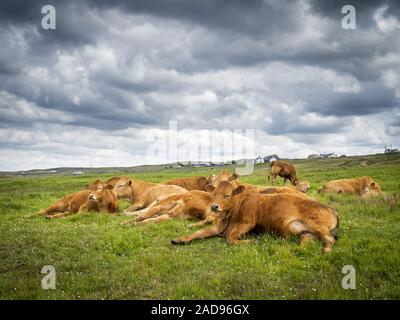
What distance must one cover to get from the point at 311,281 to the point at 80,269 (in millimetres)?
4807

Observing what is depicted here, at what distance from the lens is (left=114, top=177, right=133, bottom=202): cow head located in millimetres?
19859

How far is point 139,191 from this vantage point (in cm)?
1958

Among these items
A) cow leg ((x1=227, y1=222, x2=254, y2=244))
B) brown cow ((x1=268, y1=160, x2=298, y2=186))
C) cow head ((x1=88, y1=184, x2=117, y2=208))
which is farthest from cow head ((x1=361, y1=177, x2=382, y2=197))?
cow leg ((x1=227, y1=222, x2=254, y2=244))

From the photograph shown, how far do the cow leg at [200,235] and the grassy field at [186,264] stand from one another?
273mm

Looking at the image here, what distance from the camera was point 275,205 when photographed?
1107 centimetres

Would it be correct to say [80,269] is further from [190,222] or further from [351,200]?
[351,200]

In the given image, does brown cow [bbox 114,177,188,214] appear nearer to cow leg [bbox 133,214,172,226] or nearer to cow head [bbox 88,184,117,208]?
cow head [bbox 88,184,117,208]

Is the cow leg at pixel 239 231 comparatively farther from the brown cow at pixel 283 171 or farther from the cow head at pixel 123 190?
the brown cow at pixel 283 171

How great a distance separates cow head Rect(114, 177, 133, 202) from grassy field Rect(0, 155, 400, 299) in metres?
6.89

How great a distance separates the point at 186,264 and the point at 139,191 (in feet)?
36.0

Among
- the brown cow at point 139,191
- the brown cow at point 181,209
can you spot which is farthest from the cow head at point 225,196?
the brown cow at point 139,191

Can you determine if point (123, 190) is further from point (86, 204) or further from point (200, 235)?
point (200, 235)
